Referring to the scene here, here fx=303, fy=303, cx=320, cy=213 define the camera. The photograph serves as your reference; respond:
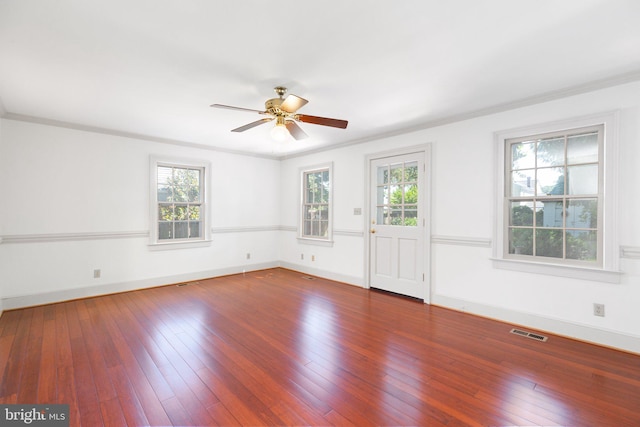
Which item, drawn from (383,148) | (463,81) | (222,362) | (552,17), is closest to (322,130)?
(383,148)

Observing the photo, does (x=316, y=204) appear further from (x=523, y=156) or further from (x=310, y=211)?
(x=523, y=156)

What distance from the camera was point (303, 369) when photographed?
2414 millimetres

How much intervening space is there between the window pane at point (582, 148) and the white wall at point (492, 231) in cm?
22

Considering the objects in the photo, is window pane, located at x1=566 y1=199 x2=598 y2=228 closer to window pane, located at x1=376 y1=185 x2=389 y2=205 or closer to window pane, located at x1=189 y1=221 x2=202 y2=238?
window pane, located at x1=376 y1=185 x2=389 y2=205

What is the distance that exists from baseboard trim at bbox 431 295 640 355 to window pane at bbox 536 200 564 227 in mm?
992

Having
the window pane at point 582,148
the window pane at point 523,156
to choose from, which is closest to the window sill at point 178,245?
the window pane at point 523,156

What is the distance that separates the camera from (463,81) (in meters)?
2.85

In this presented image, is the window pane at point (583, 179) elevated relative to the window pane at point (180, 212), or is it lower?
elevated

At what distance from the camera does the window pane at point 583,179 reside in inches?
117

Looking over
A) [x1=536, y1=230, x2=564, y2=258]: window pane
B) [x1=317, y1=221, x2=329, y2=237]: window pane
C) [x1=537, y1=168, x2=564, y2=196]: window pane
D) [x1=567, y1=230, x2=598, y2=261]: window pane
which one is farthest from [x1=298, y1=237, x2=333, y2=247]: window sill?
[x1=567, y1=230, x2=598, y2=261]: window pane

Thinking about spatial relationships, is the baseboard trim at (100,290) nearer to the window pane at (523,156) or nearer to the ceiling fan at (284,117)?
the ceiling fan at (284,117)

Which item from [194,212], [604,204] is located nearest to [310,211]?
[194,212]

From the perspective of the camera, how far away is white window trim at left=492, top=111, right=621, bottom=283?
9.16 feet

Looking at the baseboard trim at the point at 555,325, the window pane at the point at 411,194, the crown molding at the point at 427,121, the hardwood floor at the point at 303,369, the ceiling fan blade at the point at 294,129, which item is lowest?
the hardwood floor at the point at 303,369
